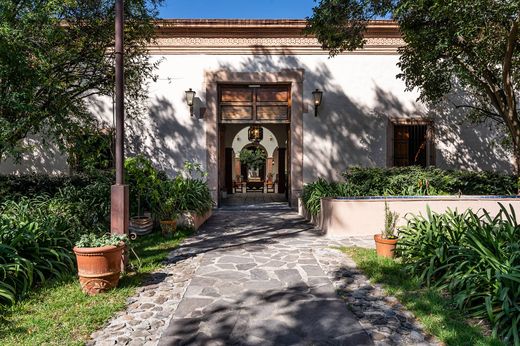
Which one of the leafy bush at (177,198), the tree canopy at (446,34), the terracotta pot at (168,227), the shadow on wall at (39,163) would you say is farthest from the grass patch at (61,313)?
the shadow on wall at (39,163)

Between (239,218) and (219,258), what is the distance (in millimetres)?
3793

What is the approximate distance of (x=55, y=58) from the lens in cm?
604

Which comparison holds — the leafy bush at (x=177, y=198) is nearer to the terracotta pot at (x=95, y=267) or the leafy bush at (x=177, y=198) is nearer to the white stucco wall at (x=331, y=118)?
the white stucco wall at (x=331, y=118)

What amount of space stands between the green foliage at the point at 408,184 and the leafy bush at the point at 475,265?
11.1 ft

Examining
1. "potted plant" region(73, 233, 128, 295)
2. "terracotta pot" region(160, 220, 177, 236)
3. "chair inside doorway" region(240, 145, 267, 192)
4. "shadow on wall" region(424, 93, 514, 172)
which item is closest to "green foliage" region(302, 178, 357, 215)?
"terracotta pot" region(160, 220, 177, 236)

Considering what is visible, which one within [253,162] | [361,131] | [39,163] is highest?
[361,131]

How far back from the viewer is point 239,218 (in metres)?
9.22

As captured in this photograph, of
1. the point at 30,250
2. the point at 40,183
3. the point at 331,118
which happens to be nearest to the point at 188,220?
the point at 30,250

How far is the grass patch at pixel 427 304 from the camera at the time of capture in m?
2.84

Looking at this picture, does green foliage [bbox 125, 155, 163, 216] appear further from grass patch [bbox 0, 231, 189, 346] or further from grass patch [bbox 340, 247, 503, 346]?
grass patch [bbox 340, 247, 503, 346]

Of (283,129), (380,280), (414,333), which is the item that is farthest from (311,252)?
(283,129)

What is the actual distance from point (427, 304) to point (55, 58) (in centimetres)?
718

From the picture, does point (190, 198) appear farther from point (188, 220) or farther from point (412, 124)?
point (412, 124)

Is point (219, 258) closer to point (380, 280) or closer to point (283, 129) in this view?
point (380, 280)
